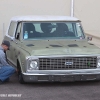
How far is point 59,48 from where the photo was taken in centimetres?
1024

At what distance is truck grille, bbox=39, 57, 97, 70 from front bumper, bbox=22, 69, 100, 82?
11 cm

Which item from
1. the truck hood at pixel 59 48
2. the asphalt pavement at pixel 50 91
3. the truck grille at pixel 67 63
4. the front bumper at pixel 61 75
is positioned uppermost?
the truck hood at pixel 59 48

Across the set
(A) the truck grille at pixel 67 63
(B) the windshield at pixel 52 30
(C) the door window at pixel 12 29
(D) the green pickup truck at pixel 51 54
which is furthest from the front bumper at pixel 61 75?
(C) the door window at pixel 12 29

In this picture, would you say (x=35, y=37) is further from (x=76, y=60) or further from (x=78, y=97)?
(x=78, y=97)

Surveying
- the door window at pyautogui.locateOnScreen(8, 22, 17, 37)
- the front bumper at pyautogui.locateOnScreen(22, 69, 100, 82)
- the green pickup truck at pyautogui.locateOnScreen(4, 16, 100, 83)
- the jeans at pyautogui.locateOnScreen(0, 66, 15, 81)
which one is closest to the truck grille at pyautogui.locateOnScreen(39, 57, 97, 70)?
the green pickup truck at pyautogui.locateOnScreen(4, 16, 100, 83)

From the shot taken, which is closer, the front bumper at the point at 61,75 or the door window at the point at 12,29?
the front bumper at the point at 61,75

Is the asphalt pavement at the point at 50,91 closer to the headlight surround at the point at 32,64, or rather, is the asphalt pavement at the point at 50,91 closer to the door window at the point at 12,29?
the headlight surround at the point at 32,64

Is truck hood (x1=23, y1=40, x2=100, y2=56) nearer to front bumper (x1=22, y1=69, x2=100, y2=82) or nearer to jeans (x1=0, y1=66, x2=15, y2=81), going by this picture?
front bumper (x1=22, y1=69, x2=100, y2=82)

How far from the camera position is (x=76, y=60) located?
32.6ft

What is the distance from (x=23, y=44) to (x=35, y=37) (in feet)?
1.93

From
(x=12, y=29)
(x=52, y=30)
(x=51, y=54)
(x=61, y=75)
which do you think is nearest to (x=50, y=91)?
(x=61, y=75)

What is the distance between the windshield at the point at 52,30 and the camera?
1128 cm

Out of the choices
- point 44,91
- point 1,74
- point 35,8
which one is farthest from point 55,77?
point 35,8

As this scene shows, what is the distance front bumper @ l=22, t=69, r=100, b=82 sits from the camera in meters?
9.73
